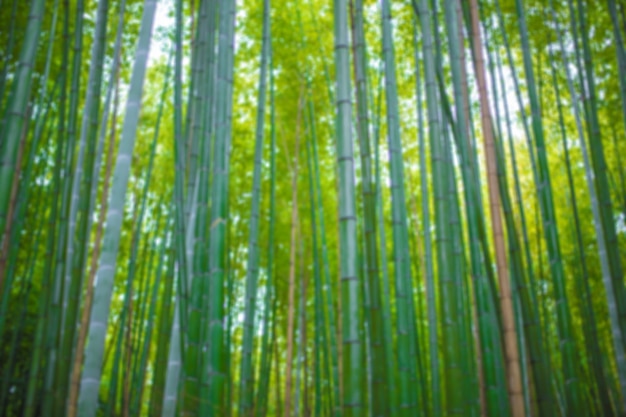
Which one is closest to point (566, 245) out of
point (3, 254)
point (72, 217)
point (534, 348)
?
point (534, 348)

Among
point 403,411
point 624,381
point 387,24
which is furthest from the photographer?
point 624,381

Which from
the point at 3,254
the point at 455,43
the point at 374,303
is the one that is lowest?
the point at 374,303

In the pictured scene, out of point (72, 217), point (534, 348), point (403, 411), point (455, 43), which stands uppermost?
point (455, 43)

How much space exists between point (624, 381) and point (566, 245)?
4.42 m

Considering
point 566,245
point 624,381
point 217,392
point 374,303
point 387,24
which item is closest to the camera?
point 217,392

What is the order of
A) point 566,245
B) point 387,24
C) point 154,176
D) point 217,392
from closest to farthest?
point 217,392, point 387,24, point 154,176, point 566,245

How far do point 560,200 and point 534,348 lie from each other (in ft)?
17.6

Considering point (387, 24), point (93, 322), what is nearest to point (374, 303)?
point (93, 322)

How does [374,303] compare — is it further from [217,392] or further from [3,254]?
[3,254]

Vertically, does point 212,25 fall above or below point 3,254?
above

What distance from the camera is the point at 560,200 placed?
6.64m

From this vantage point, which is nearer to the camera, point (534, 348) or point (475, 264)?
point (534, 348)

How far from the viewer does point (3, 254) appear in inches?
81.4

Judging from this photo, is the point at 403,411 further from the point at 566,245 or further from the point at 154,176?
the point at 566,245
